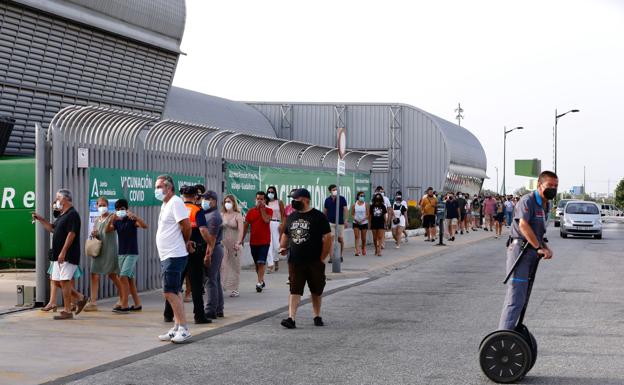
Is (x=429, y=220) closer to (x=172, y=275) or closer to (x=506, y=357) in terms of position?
(x=172, y=275)

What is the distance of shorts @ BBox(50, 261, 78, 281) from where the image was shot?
12.6 m

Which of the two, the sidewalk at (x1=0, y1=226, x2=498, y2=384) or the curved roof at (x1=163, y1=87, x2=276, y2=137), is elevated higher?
the curved roof at (x1=163, y1=87, x2=276, y2=137)

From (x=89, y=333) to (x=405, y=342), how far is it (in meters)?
3.60

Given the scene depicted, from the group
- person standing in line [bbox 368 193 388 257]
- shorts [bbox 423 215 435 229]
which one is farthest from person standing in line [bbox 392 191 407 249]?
person standing in line [bbox 368 193 388 257]

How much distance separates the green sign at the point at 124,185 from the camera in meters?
14.5

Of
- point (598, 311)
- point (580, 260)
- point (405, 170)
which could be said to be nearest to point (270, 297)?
point (598, 311)

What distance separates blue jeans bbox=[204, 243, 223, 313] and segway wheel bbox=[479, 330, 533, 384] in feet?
16.5

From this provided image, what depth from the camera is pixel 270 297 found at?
15469 mm

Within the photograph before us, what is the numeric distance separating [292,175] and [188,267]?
1277 centimetres

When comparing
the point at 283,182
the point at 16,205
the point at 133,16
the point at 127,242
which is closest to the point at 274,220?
the point at 283,182

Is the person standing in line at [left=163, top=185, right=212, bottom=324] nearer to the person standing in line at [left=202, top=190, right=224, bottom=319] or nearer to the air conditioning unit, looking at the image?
the person standing in line at [left=202, top=190, right=224, bottom=319]

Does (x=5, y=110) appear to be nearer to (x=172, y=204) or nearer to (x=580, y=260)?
(x=172, y=204)

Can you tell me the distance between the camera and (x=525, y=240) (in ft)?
28.1

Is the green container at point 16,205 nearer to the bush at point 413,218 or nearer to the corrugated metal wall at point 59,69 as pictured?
the corrugated metal wall at point 59,69
